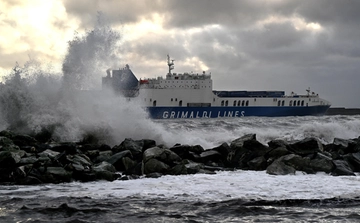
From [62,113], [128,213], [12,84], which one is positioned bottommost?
[128,213]

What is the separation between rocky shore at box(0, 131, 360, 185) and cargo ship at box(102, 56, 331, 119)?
113 feet

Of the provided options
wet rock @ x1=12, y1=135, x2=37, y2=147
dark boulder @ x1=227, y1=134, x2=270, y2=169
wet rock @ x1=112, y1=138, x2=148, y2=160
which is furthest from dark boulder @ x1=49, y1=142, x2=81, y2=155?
dark boulder @ x1=227, y1=134, x2=270, y2=169

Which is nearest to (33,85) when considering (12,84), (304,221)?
(12,84)

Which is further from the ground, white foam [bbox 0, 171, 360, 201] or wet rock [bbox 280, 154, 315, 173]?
wet rock [bbox 280, 154, 315, 173]

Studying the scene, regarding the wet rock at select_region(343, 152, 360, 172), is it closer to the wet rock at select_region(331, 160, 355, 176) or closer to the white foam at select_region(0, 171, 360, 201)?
the wet rock at select_region(331, 160, 355, 176)

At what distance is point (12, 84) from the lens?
20406mm

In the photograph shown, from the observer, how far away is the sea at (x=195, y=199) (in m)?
6.34

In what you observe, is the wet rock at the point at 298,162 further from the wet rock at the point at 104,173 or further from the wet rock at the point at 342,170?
the wet rock at the point at 104,173

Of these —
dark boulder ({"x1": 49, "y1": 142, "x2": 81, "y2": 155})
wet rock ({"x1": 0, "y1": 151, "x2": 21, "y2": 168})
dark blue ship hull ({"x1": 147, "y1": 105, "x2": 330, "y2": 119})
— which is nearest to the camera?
wet rock ({"x1": 0, "y1": 151, "x2": 21, "y2": 168})

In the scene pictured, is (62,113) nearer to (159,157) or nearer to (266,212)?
(159,157)

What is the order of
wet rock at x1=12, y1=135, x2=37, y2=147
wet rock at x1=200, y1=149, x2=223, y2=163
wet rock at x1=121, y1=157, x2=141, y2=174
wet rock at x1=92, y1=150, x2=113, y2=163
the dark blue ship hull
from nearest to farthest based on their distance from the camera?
wet rock at x1=121, y1=157, x2=141, y2=174 < wet rock at x1=92, y1=150, x2=113, y2=163 < wet rock at x1=200, y1=149, x2=223, y2=163 < wet rock at x1=12, y1=135, x2=37, y2=147 < the dark blue ship hull

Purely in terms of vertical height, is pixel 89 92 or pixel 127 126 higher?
pixel 89 92

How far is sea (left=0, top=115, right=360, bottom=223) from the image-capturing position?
6336mm

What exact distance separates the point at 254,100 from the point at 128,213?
5125 cm
